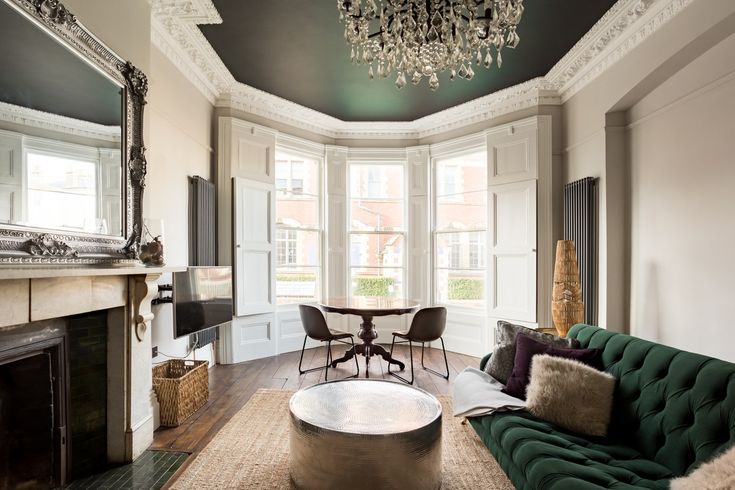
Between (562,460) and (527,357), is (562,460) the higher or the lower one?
the lower one

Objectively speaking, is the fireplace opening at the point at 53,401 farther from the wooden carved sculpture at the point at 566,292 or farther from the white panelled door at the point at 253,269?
the wooden carved sculpture at the point at 566,292

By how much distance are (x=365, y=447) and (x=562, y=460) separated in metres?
0.81

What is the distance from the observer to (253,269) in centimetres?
491

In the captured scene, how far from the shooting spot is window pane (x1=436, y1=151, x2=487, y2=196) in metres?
5.42

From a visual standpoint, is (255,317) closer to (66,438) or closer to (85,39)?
(66,438)

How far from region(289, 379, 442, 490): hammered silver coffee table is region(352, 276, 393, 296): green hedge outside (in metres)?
3.65

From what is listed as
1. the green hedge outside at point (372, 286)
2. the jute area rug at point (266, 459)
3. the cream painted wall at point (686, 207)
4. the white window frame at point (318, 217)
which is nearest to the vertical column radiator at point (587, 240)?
the cream painted wall at point (686, 207)

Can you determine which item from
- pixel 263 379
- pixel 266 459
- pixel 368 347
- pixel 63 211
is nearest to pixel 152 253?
pixel 63 211

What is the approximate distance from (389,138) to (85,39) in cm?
419

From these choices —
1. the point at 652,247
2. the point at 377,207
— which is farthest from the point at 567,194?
the point at 377,207

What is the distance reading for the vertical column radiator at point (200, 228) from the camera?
13.3 ft

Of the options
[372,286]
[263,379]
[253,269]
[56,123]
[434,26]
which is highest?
[434,26]

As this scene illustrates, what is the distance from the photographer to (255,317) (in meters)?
4.95

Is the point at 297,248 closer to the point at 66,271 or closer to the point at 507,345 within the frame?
the point at 507,345
